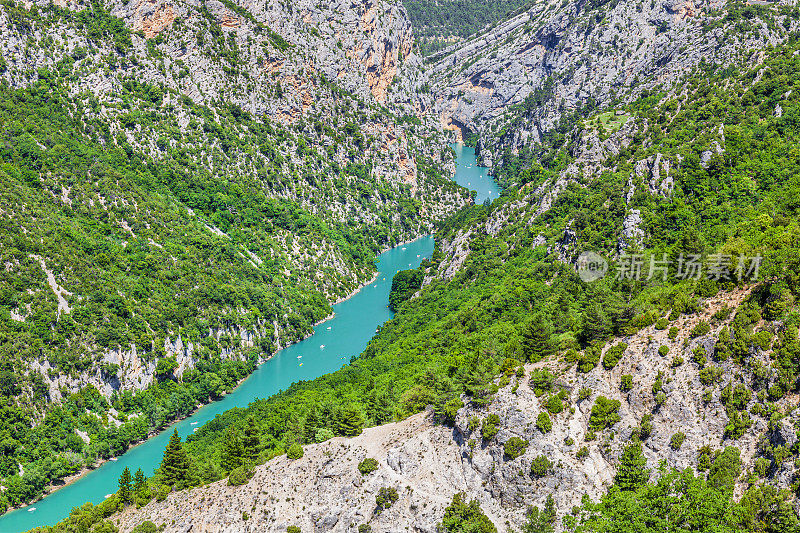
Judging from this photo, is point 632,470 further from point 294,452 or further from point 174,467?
point 174,467

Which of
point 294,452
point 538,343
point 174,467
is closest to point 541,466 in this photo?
point 538,343

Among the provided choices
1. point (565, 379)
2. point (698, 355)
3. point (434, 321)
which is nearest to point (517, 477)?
point (565, 379)

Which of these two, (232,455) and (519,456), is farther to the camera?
(232,455)

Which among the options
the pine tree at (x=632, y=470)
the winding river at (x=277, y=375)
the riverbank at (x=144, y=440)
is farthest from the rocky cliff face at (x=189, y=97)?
the pine tree at (x=632, y=470)

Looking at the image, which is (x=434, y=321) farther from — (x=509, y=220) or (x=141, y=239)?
(x=141, y=239)

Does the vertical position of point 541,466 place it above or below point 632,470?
above
